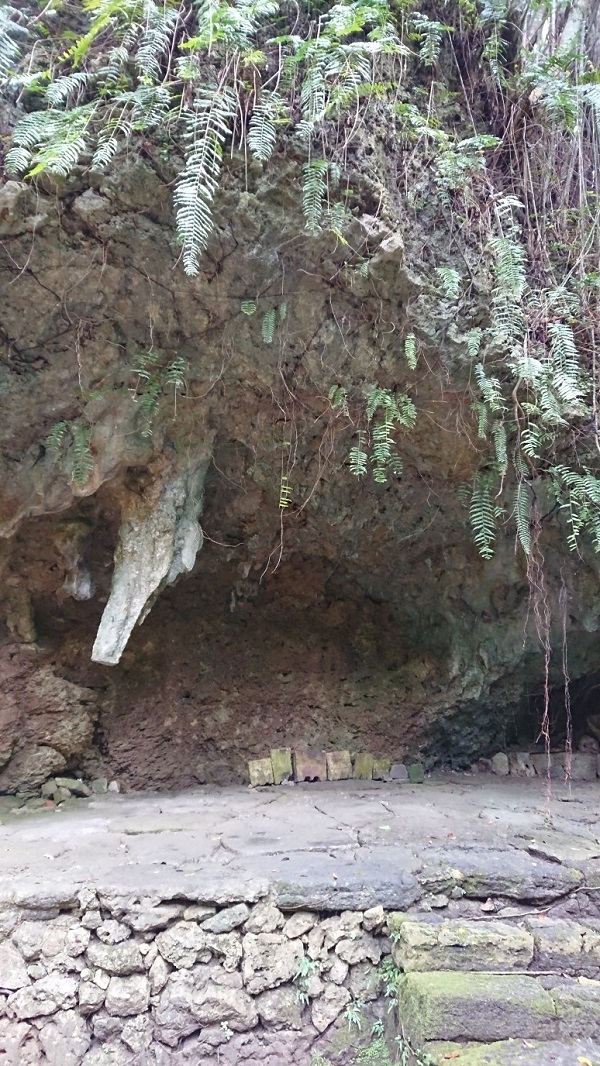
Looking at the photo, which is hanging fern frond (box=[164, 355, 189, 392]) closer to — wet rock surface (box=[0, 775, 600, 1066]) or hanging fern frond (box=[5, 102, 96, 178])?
hanging fern frond (box=[5, 102, 96, 178])

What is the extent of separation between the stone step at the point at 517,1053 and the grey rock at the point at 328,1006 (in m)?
0.51

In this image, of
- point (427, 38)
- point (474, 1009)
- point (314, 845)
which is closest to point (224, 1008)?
point (314, 845)

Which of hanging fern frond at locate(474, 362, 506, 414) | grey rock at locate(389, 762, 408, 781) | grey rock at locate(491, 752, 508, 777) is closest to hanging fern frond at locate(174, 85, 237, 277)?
hanging fern frond at locate(474, 362, 506, 414)

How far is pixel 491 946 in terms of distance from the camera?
2908 millimetres

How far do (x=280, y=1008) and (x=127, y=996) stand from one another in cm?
71

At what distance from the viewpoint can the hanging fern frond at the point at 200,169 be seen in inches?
116

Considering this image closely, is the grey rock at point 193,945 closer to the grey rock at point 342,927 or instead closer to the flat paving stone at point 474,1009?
the grey rock at point 342,927

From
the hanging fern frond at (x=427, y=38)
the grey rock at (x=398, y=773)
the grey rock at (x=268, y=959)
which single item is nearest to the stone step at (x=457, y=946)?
the grey rock at (x=268, y=959)

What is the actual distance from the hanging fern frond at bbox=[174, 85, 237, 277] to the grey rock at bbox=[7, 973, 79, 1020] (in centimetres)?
339

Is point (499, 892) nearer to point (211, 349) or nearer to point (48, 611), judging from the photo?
point (211, 349)

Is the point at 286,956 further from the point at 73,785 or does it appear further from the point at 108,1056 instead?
the point at 73,785

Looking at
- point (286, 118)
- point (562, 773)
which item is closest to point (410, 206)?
point (286, 118)

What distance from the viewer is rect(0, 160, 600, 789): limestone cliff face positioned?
11.6 ft

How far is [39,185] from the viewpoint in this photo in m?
3.14
